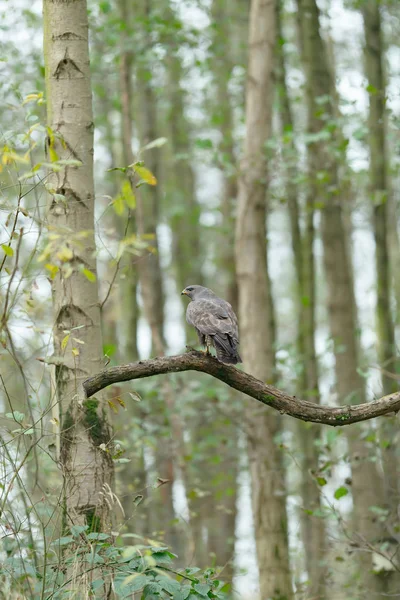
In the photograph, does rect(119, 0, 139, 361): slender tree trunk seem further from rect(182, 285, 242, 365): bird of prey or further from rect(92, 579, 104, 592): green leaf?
rect(92, 579, 104, 592): green leaf

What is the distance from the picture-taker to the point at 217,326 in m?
6.13

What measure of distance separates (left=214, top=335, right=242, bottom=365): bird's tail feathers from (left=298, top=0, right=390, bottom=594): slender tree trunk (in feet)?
15.8

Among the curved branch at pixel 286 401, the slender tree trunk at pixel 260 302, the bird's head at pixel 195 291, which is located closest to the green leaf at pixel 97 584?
the curved branch at pixel 286 401

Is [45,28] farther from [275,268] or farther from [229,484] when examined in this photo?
Result: [275,268]

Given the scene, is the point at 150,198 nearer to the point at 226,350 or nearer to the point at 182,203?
the point at 182,203

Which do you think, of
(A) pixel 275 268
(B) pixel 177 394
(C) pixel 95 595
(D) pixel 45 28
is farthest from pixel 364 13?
(A) pixel 275 268

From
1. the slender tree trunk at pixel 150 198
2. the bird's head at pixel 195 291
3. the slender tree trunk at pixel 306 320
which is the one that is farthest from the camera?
the slender tree trunk at pixel 150 198

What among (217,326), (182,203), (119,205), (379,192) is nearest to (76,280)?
(217,326)

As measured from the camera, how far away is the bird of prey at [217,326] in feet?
19.0

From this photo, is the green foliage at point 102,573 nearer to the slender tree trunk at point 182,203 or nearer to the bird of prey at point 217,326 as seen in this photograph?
the bird of prey at point 217,326

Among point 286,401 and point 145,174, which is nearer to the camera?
point 145,174

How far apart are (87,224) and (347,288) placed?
669 centimetres

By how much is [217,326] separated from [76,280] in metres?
1.16

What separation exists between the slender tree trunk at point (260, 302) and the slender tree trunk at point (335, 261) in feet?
2.89
